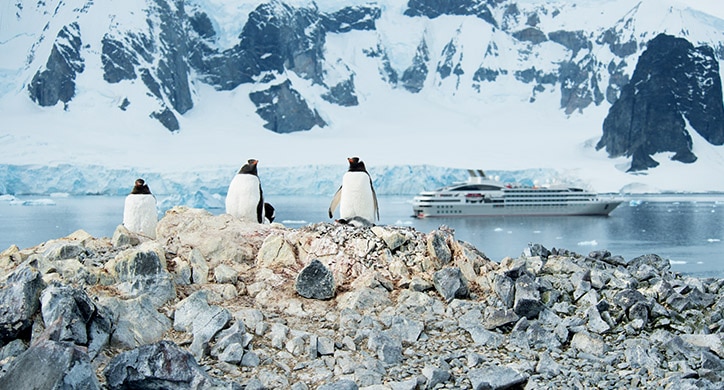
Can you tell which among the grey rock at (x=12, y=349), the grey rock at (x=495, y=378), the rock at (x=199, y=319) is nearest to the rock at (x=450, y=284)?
the grey rock at (x=495, y=378)

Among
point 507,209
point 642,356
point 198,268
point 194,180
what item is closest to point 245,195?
point 198,268

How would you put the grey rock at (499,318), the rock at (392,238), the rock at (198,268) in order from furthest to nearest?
1. the rock at (392,238)
2. the rock at (198,268)
3. the grey rock at (499,318)

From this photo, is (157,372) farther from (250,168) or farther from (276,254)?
(250,168)

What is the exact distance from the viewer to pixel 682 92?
151250 mm

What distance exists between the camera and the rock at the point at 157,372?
5562mm

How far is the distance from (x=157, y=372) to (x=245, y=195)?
18.0 ft

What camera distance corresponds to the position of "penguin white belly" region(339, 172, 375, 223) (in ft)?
34.2

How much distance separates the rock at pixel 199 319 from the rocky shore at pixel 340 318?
0.05 feet

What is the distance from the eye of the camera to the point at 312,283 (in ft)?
24.7

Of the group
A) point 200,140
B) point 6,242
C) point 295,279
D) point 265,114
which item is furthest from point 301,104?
point 295,279

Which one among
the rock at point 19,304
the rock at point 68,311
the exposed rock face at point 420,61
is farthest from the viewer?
the exposed rock face at point 420,61

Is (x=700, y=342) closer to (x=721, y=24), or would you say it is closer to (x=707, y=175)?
(x=707, y=175)

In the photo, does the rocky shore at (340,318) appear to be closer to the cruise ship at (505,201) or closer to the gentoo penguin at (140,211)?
the gentoo penguin at (140,211)

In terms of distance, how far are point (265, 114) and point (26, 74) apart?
158 feet
